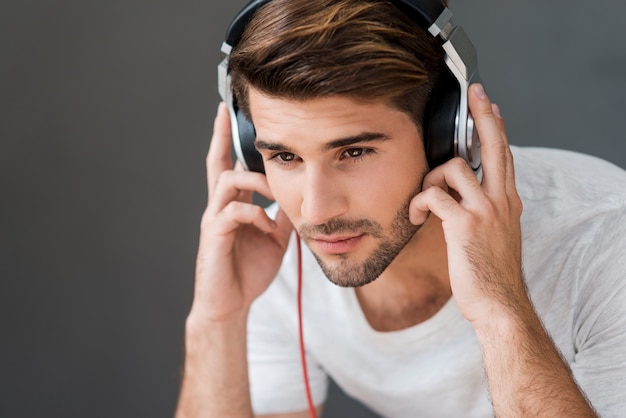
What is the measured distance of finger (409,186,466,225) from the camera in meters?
1.50

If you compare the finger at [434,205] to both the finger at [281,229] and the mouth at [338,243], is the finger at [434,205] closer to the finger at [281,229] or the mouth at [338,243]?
the mouth at [338,243]

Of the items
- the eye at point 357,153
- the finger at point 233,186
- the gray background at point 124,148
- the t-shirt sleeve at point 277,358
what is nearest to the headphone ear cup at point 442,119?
the eye at point 357,153

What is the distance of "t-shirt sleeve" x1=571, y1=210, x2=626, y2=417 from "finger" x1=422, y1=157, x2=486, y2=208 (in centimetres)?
24

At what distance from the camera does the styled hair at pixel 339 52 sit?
1406 millimetres

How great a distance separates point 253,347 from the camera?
6.55ft

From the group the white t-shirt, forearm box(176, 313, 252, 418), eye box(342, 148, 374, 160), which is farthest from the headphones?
forearm box(176, 313, 252, 418)

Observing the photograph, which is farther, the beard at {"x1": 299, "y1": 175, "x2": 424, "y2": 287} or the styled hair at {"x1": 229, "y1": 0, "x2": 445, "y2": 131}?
the beard at {"x1": 299, "y1": 175, "x2": 424, "y2": 287}

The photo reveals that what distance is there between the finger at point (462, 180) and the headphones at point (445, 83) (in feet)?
0.06

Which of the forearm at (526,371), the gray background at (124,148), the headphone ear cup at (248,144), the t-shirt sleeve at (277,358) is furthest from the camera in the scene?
the gray background at (124,148)

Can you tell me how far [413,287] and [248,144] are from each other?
0.44m

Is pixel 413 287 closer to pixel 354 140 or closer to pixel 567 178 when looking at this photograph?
pixel 567 178

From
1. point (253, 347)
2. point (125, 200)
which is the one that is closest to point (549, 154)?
point (253, 347)

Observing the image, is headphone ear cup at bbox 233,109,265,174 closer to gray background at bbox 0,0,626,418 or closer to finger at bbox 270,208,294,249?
finger at bbox 270,208,294,249

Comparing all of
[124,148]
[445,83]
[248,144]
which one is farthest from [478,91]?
[124,148]
